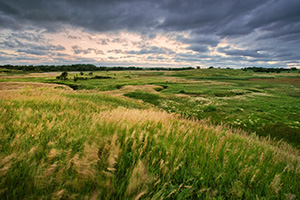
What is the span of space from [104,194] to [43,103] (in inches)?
282

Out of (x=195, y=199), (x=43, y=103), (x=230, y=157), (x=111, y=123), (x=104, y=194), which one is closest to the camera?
(x=104, y=194)

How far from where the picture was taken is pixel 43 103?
723cm

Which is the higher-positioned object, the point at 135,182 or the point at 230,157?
the point at 135,182

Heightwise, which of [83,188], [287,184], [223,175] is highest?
[83,188]

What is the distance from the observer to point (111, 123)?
13.4ft

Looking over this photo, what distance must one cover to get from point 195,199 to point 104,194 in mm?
1378

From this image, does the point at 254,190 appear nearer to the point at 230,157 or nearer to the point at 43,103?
the point at 230,157

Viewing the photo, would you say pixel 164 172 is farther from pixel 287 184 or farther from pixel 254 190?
pixel 287 184

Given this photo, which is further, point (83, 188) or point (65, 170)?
point (65, 170)

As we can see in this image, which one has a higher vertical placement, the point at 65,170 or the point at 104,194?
the point at 65,170

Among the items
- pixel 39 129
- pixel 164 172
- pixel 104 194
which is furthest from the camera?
pixel 39 129

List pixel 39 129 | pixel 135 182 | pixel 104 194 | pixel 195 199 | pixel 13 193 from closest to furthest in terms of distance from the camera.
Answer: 1. pixel 13 193
2. pixel 104 194
3. pixel 135 182
4. pixel 195 199
5. pixel 39 129

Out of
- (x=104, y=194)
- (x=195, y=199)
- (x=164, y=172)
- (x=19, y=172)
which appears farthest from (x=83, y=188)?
(x=195, y=199)

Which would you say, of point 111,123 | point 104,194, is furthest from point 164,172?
point 111,123
